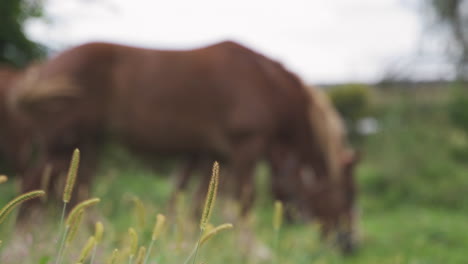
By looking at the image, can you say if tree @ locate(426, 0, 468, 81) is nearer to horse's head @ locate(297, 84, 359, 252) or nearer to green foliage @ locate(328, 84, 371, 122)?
green foliage @ locate(328, 84, 371, 122)

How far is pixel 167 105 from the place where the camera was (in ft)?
11.0

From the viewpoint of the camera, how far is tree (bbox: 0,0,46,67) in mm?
4422

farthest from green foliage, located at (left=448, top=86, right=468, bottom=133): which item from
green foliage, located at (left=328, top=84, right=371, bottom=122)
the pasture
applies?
green foliage, located at (left=328, top=84, right=371, bottom=122)

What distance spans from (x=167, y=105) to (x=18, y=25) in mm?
2097

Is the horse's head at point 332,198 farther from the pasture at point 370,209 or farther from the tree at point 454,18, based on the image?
the tree at point 454,18

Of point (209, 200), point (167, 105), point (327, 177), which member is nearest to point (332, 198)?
point (327, 177)

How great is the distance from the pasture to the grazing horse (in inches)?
13.5

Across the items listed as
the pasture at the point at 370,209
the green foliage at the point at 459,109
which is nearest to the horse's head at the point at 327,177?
the pasture at the point at 370,209

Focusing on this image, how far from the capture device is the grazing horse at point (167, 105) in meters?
3.19

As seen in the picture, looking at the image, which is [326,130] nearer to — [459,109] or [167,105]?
[167,105]

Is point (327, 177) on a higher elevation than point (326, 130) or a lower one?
lower

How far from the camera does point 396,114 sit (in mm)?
9781

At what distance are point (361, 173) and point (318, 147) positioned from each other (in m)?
5.32

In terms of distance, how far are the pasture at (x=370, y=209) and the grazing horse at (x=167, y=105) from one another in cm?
34
